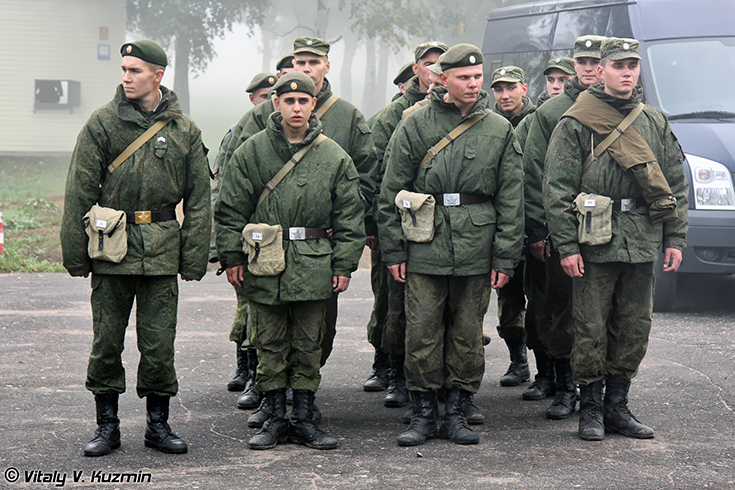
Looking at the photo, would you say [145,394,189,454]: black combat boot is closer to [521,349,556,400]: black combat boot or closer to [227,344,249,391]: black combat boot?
[227,344,249,391]: black combat boot

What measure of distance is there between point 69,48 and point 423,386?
25925 mm

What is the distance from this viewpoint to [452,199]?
215 inches

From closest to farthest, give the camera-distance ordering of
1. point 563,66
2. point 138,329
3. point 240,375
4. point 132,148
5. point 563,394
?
1. point 132,148
2. point 138,329
3. point 563,394
4. point 240,375
5. point 563,66

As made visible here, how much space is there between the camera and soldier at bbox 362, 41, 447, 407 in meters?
6.27

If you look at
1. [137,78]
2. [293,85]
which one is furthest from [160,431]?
[293,85]

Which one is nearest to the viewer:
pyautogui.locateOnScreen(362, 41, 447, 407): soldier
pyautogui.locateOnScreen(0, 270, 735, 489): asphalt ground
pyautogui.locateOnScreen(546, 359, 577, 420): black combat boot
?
pyautogui.locateOnScreen(0, 270, 735, 489): asphalt ground

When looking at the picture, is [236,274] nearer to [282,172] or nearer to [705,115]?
[282,172]

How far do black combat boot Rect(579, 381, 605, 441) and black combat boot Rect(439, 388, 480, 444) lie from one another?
65 cm

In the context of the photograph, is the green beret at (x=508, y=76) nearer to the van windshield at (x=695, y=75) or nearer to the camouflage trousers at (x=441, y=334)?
the camouflage trousers at (x=441, y=334)

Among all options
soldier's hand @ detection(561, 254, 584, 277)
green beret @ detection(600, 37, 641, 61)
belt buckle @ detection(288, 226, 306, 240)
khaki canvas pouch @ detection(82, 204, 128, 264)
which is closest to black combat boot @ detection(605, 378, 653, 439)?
soldier's hand @ detection(561, 254, 584, 277)

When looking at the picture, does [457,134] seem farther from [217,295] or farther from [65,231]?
[217,295]

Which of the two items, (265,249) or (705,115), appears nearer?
(265,249)

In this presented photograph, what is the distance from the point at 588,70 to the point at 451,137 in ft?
4.42

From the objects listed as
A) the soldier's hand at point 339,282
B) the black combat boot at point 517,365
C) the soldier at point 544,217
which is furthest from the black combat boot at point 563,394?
the soldier's hand at point 339,282
